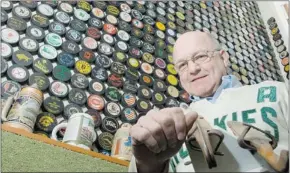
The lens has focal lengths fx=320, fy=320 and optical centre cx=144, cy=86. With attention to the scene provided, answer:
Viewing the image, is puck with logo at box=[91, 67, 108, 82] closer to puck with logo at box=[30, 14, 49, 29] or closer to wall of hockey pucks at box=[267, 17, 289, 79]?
puck with logo at box=[30, 14, 49, 29]

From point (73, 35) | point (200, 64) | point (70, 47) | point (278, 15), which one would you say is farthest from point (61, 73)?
point (278, 15)

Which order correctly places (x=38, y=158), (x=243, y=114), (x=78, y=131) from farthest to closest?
(x=78, y=131) < (x=38, y=158) < (x=243, y=114)

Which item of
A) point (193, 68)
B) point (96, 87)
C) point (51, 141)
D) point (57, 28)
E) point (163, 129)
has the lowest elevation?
point (96, 87)

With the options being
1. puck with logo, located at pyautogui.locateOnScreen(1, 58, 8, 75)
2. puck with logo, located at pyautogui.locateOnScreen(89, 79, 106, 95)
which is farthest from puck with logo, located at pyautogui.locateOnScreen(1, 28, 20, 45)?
puck with logo, located at pyautogui.locateOnScreen(89, 79, 106, 95)

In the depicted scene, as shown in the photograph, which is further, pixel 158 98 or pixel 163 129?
pixel 158 98

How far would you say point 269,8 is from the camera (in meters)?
3.51

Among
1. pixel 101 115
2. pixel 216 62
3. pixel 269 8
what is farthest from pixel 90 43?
pixel 269 8

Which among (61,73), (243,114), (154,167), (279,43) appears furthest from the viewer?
(279,43)

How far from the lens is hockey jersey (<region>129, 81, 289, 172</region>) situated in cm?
68

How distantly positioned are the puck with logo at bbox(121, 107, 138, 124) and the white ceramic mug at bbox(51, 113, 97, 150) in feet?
1.14

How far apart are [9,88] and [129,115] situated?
0.62 meters

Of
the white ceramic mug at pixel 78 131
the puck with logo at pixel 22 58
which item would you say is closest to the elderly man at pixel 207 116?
the white ceramic mug at pixel 78 131

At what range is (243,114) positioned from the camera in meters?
0.81

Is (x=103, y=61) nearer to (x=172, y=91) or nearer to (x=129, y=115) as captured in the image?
(x=129, y=115)
